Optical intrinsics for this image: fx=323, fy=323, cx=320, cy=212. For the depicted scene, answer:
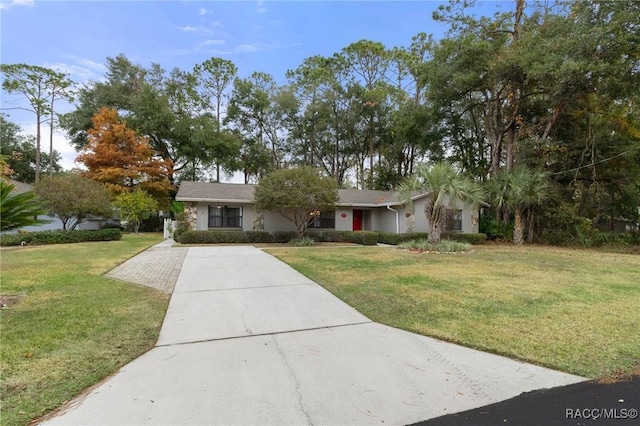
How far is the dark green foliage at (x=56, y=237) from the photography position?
47.6ft

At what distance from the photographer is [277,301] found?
18.1ft

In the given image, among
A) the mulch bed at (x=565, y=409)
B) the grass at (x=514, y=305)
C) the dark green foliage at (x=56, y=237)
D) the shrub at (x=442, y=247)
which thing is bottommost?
the mulch bed at (x=565, y=409)

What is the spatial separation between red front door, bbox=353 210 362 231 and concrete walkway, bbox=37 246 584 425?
1605 centimetres

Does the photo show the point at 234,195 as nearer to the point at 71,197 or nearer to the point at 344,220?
the point at 344,220

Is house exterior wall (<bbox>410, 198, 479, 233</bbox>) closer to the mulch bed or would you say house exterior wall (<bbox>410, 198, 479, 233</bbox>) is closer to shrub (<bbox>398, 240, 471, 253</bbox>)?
shrub (<bbox>398, 240, 471, 253</bbox>)

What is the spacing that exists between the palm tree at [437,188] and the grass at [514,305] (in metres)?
4.00

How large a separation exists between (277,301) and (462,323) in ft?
9.48

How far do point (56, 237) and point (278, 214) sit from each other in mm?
10711

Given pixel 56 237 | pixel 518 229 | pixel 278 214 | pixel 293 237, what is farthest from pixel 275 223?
pixel 518 229

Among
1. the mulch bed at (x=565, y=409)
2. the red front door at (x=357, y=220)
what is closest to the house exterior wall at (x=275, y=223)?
the red front door at (x=357, y=220)

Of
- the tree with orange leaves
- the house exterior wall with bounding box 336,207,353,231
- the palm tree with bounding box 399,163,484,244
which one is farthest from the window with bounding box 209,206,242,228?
the tree with orange leaves

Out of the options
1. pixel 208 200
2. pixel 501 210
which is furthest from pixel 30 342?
pixel 501 210

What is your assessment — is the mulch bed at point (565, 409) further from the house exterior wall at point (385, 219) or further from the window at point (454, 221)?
the window at point (454, 221)

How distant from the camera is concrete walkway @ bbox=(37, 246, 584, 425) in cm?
241
